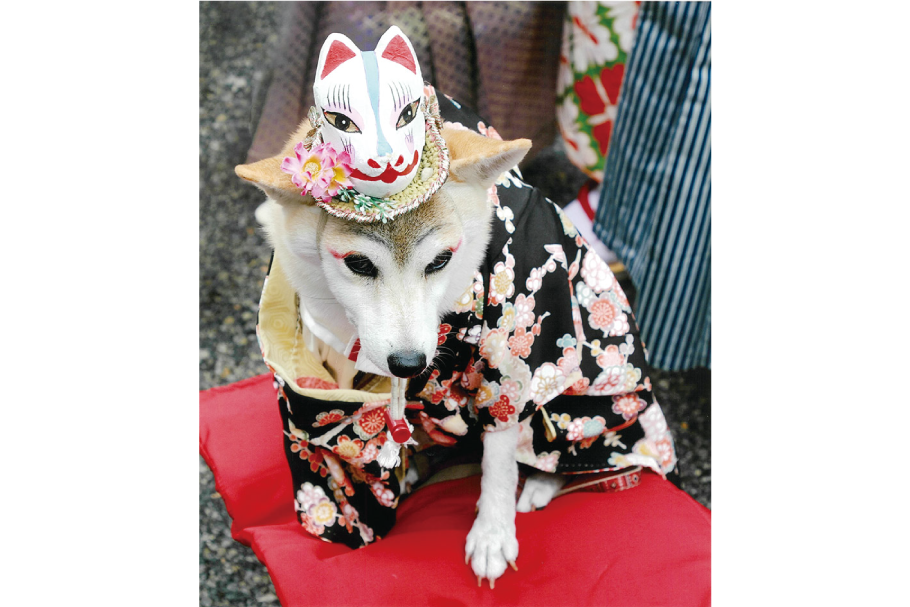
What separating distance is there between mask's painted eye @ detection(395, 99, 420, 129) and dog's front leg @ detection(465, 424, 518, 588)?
663 millimetres

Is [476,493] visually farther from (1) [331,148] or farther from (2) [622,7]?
(2) [622,7]

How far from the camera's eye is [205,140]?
9.45ft

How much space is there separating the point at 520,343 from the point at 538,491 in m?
0.48

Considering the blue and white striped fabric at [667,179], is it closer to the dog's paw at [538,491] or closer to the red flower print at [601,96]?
the red flower print at [601,96]

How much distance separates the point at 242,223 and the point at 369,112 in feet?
6.38

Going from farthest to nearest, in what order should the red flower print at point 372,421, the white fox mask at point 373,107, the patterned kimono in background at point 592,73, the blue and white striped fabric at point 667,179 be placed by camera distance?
1. the patterned kimono in background at point 592,73
2. the blue and white striped fabric at point 667,179
3. the red flower print at point 372,421
4. the white fox mask at point 373,107

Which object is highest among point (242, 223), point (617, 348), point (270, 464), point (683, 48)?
point (683, 48)

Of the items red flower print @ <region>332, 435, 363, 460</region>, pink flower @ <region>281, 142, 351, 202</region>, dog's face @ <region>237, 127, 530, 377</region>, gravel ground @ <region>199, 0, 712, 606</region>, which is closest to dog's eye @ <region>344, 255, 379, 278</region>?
dog's face @ <region>237, 127, 530, 377</region>

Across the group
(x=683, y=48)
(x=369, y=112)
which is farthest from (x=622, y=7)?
(x=369, y=112)

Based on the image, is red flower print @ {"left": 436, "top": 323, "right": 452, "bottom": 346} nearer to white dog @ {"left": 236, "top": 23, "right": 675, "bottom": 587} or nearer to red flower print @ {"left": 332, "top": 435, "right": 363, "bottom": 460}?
white dog @ {"left": 236, "top": 23, "right": 675, "bottom": 587}

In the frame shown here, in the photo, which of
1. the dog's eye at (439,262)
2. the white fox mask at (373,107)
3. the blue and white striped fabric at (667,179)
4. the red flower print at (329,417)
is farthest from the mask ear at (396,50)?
the blue and white striped fabric at (667,179)

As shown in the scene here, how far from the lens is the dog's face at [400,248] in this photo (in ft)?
3.48

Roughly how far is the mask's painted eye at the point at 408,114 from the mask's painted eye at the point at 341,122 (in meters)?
0.06

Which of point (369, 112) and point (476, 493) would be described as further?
point (476, 493)
